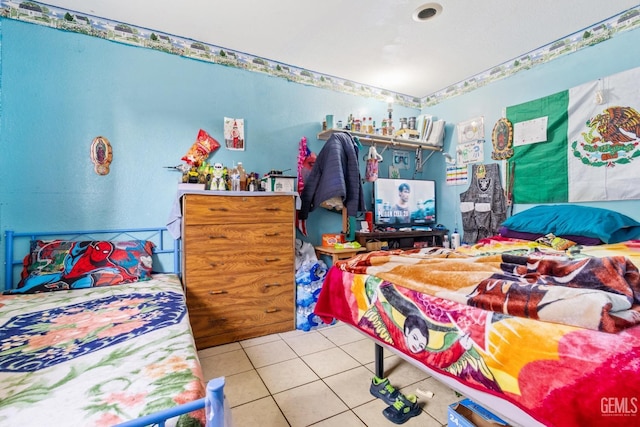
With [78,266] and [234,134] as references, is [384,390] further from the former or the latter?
[234,134]

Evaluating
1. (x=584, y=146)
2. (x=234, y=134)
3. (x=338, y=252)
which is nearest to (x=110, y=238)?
(x=234, y=134)

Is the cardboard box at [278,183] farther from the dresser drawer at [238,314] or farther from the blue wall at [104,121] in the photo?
the dresser drawer at [238,314]

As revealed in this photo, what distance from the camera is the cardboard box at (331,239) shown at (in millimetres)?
3162

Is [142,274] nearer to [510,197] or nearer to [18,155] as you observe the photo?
[18,155]

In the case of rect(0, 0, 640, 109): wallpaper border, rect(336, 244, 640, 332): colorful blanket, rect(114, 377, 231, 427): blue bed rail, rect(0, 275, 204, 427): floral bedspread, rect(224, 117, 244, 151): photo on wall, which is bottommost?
rect(0, 275, 204, 427): floral bedspread

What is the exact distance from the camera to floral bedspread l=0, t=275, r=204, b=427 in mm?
799

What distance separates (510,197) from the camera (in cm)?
312

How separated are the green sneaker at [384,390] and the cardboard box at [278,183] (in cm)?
176

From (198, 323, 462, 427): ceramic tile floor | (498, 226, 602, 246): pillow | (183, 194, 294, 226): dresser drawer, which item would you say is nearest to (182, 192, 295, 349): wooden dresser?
(183, 194, 294, 226): dresser drawer

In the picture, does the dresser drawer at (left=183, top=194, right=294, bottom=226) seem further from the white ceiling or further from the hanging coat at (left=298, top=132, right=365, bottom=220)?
the white ceiling

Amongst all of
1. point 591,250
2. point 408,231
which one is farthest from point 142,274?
point 591,250

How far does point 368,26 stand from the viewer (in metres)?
2.50

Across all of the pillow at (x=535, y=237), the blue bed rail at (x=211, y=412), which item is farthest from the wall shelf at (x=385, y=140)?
the blue bed rail at (x=211, y=412)

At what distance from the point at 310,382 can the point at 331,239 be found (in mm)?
1526
